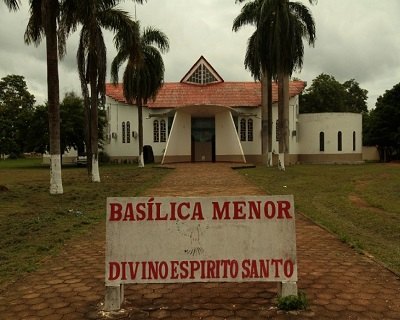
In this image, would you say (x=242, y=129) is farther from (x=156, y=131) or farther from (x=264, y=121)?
(x=156, y=131)

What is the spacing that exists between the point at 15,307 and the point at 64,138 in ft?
105

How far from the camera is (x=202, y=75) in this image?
42281mm

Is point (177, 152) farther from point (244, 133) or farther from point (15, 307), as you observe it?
point (15, 307)

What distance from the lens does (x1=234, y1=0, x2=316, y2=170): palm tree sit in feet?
81.9

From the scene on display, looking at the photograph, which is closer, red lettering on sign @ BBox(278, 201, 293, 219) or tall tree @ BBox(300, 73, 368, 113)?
red lettering on sign @ BBox(278, 201, 293, 219)

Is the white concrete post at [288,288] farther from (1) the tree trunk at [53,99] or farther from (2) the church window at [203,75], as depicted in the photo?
(2) the church window at [203,75]

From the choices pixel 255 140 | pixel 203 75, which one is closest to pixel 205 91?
pixel 203 75

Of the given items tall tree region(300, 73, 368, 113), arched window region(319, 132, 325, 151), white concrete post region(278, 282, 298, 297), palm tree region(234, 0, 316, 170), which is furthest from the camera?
tall tree region(300, 73, 368, 113)

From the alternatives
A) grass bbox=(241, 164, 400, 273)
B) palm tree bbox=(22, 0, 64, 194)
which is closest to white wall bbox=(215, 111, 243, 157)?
grass bbox=(241, 164, 400, 273)

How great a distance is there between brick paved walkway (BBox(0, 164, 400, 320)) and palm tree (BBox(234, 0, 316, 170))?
19.9m

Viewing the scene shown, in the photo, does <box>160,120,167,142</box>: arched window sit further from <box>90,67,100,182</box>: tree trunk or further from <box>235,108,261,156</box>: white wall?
<box>90,67,100,182</box>: tree trunk

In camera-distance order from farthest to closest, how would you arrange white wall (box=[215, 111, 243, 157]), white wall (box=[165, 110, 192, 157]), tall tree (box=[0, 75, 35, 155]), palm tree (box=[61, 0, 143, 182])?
tall tree (box=[0, 75, 35, 155]) → white wall (box=[165, 110, 192, 157]) → white wall (box=[215, 111, 243, 157]) → palm tree (box=[61, 0, 143, 182])

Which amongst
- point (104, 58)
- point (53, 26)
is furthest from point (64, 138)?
point (53, 26)

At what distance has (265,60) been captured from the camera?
2622cm
